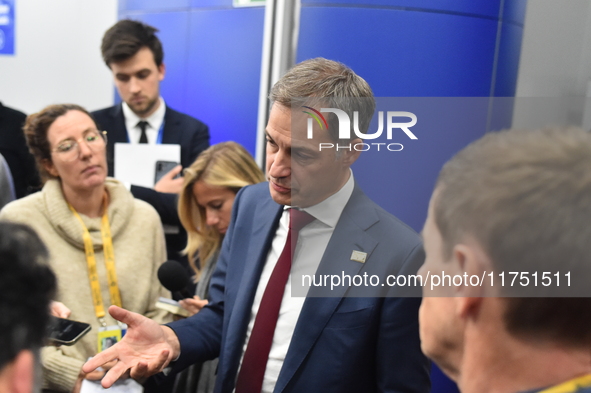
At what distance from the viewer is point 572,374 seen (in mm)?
739

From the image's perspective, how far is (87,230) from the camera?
2426 mm

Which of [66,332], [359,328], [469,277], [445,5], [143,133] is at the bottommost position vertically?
[66,332]

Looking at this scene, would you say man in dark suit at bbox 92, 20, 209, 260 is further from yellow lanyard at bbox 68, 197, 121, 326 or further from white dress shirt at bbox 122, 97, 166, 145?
yellow lanyard at bbox 68, 197, 121, 326

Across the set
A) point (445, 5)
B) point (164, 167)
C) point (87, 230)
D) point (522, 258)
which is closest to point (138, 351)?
point (87, 230)

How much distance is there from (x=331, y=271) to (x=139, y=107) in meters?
2.17

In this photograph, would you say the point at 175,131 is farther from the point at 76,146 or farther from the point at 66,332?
the point at 66,332

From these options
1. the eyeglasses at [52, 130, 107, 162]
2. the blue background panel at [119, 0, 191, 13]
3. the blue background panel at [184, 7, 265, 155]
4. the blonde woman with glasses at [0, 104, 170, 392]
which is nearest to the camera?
the blonde woman with glasses at [0, 104, 170, 392]

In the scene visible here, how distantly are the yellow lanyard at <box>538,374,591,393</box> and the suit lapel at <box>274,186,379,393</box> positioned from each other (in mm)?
827

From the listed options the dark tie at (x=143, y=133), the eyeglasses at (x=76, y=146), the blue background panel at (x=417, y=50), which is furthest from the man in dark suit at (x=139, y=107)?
the blue background panel at (x=417, y=50)

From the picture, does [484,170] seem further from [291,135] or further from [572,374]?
[291,135]

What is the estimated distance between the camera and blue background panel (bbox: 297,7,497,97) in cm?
267

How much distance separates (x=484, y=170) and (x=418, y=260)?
74 centimetres

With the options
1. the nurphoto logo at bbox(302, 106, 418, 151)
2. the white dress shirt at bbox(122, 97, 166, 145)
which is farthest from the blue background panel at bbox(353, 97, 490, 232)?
the white dress shirt at bbox(122, 97, 166, 145)

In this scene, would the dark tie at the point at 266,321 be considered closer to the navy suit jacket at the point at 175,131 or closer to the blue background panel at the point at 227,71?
the navy suit jacket at the point at 175,131
